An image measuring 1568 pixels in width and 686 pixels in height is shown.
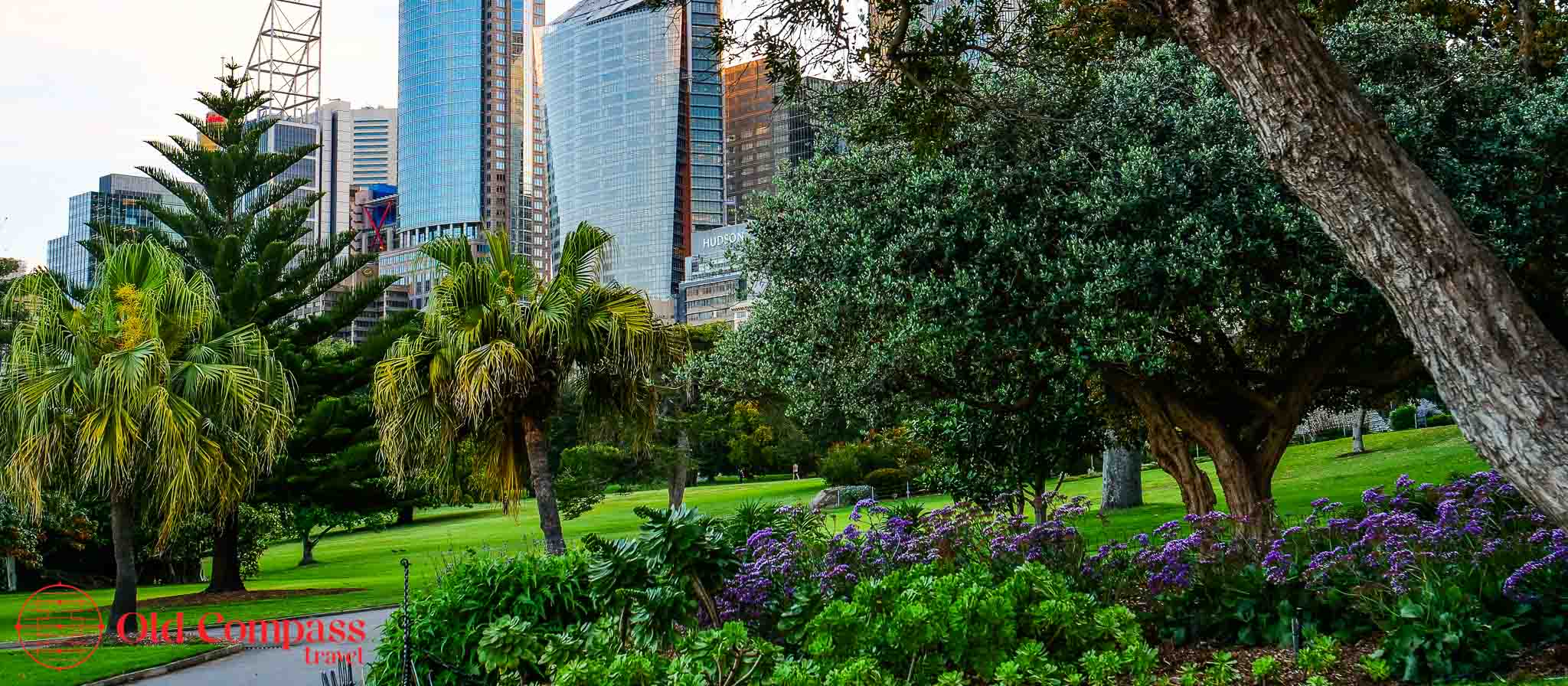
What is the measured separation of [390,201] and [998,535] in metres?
197

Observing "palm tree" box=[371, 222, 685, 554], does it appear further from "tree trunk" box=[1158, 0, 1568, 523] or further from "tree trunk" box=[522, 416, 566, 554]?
"tree trunk" box=[1158, 0, 1568, 523]

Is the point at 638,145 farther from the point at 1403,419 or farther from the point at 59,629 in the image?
the point at 59,629

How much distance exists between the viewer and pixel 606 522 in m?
37.9

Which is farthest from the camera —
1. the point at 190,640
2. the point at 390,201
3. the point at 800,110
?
the point at 390,201

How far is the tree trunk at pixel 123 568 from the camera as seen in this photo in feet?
42.3

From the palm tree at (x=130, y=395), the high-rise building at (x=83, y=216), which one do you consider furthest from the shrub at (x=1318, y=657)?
the high-rise building at (x=83, y=216)

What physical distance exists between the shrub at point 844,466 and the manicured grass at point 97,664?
1102 inches

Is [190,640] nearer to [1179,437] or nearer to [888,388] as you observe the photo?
[888,388]

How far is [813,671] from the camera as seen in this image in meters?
5.79

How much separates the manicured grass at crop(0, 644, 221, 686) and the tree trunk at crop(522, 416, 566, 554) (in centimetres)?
360

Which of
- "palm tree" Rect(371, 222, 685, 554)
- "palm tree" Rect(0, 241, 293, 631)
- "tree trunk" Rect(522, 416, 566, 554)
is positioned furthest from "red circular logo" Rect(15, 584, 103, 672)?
"tree trunk" Rect(522, 416, 566, 554)

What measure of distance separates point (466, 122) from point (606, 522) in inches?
6226

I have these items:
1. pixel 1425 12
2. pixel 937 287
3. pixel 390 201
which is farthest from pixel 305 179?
pixel 390 201

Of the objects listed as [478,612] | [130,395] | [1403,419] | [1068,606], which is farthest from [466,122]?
[1068,606]
